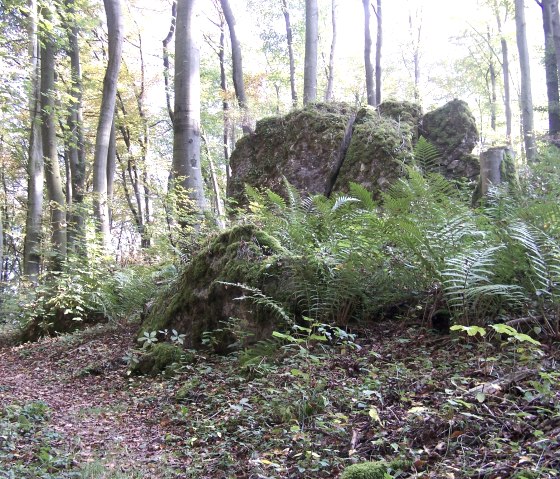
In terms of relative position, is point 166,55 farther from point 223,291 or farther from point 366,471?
point 366,471

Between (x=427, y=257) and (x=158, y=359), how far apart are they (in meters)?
3.18

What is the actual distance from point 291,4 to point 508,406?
25.2 meters

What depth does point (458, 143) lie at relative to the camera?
354 inches

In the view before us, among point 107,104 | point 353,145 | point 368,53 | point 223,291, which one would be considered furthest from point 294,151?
point 368,53

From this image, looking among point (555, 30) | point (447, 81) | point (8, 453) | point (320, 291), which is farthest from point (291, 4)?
point (8, 453)

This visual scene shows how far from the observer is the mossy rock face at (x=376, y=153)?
323 inches

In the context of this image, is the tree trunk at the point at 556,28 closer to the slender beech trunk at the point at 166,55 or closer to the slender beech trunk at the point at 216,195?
the slender beech trunk at the point at 216,195

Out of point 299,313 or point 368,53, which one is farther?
point 368,53

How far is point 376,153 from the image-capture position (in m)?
8.47

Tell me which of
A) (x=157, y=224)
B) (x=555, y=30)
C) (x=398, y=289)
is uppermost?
(x=555, y=30)

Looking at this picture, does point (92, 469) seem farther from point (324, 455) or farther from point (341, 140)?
point (341, 140)

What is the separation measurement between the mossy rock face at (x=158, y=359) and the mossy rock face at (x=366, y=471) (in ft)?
10.3

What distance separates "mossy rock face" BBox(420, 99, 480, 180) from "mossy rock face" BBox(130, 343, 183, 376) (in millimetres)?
6204

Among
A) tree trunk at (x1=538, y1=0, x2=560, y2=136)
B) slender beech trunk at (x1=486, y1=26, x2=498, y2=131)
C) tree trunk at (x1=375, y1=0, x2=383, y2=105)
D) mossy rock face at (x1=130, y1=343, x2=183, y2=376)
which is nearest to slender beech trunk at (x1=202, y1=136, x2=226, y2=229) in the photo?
mossy rock face at (x1=130, y1=343, x2=183, y2=376)
